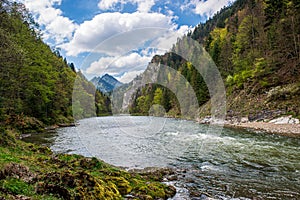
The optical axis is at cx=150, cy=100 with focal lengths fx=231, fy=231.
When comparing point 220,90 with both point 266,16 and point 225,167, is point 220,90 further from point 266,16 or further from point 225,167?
point 225,167

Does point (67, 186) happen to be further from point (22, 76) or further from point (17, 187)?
point (22, 76)

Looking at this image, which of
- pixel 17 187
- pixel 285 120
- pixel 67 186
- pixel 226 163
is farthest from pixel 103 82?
pixel 17 187

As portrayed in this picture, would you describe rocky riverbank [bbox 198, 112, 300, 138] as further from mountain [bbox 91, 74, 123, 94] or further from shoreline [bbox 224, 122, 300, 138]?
mountain [bbox 91, 74, 123, 94]

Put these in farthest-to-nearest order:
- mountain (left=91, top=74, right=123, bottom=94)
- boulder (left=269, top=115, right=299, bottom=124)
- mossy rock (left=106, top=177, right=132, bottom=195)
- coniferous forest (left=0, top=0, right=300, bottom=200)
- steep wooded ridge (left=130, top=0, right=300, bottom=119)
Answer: steep wooded ridge (left=130, top=0, right=300, bottom=119) → mountain (left=91, top=74, right=123, bottom=94) → boulder (left=269, top=115, right=299, bottom=124) → mossy rock (left=106, top=177, right=132, bottom=195) → coniferous forest (left=0, top=0, right=300, bottom=200)

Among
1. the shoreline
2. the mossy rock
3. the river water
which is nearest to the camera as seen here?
the mossy rock

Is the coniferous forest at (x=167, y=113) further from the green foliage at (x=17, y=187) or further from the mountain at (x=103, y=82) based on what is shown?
the mountain at (x=103, y=82)

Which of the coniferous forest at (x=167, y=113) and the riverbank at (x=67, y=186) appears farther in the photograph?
the coniferous forest at (x=167, y=113)

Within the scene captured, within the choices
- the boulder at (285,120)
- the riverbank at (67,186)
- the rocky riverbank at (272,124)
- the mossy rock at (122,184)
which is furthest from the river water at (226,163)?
the boulder at (285,120)

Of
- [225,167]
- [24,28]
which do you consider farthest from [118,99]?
[225,167]

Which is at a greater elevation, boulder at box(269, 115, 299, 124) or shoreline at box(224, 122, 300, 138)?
boulder at box(269, 115, 299, 124)

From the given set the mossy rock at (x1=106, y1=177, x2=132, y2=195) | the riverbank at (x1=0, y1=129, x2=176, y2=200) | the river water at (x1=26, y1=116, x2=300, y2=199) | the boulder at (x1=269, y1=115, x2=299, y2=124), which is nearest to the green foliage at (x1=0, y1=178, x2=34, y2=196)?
the riverbank at (x1=0, y1=129, x2=176, y2=200)

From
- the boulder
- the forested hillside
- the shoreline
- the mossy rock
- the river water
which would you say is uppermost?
the forested hillside

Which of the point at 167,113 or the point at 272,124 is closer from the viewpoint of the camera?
the point at 272,124

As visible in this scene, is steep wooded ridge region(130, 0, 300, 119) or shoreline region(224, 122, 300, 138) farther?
steep wooded ridge region(130, 0, 300, 119)
